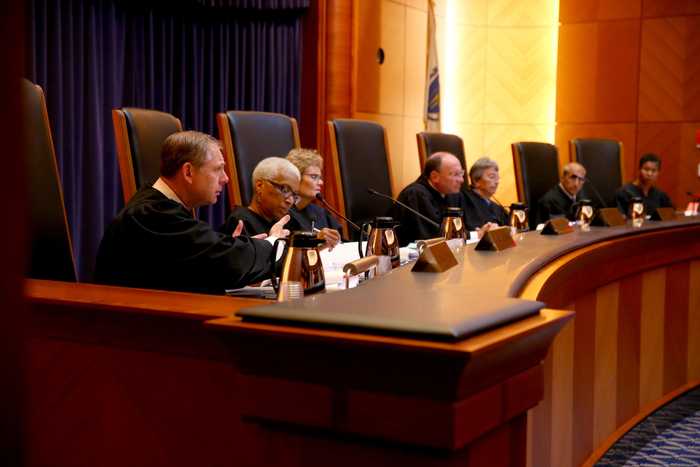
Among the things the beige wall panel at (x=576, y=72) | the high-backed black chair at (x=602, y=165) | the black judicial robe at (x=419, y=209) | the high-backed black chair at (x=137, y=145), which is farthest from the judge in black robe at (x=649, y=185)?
the high-backed black chair at (x=137, y=145)

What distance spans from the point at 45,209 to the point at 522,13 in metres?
6.10

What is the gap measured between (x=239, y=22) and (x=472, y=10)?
266 centimetres

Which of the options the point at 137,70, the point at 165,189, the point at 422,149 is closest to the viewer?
the point at 165,189

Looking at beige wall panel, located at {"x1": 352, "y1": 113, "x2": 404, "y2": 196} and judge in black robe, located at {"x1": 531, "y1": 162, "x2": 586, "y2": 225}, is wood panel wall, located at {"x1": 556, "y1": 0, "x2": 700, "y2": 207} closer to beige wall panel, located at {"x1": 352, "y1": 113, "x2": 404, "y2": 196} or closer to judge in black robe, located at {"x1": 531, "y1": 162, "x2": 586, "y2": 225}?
beige wall panel, located at {"x1": 352, "y1": 113, "x2": 404, "y2": 196}

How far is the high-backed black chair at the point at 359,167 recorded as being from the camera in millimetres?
3512

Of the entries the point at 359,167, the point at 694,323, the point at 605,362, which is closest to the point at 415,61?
the point at 359,167

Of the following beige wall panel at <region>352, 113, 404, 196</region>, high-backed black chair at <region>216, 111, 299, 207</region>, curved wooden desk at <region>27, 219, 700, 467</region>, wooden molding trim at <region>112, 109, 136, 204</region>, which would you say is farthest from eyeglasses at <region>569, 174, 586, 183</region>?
wooden molding trim at <region>112, 109, 136, 204</region>

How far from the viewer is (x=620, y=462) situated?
8.46 feet

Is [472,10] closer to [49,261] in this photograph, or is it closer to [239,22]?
[239,22]

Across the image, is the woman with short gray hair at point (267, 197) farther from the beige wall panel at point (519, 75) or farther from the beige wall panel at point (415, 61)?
the beige wall panel at point (519, 75)

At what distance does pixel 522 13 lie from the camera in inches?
295

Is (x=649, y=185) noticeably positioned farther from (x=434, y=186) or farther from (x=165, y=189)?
(x=165, y=189)

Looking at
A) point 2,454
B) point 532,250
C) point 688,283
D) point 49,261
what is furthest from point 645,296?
point 2,454

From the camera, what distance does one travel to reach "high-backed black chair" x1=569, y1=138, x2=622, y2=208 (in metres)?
5.73
